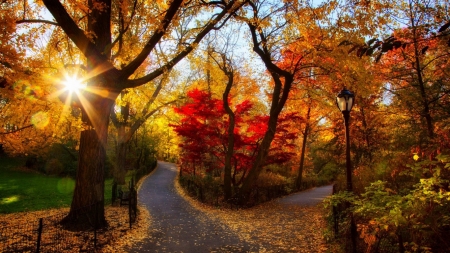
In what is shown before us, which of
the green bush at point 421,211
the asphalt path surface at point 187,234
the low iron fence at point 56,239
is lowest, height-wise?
the asphalt path surface at point 187,234

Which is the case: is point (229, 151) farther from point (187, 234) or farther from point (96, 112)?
point (96, 112)

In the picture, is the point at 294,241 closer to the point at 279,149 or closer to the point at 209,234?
the point at 209,234

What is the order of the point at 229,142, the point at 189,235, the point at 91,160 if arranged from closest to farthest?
1. the point at 189,235
2. the point at 91,160
3. the point at 229,142

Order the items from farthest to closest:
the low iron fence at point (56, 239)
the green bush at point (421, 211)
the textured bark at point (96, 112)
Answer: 1. the textured bark at point (96, 112)
2. the low iron fence at point (56, 239)
3. the green bush at point (421, 211)

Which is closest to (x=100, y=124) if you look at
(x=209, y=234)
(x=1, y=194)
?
(x=209, y=234)

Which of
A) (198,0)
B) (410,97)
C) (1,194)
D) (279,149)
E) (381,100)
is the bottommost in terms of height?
(1,194)

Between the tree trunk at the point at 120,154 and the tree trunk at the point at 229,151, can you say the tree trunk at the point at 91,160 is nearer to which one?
the tree trunk at the point at 229,151

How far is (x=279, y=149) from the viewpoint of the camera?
16203mm

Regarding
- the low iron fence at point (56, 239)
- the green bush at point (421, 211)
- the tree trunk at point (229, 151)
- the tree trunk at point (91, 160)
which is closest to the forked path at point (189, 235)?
the low iron fence at point (56, 239)

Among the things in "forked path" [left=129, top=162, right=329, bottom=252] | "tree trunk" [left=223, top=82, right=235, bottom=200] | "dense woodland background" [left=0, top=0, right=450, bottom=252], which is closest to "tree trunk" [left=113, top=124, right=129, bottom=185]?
"dense woodland background" [left=0, top=0, right=450, bottom=252]

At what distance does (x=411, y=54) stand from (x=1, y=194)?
23617mm

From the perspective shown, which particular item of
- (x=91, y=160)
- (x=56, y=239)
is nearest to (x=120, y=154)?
(x=91, y=160)

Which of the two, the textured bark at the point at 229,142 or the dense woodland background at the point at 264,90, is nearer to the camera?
the dense woodland background at the point at 264,90

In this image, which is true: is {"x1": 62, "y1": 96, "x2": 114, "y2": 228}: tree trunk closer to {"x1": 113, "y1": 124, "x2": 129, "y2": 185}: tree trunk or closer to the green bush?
the green bush
